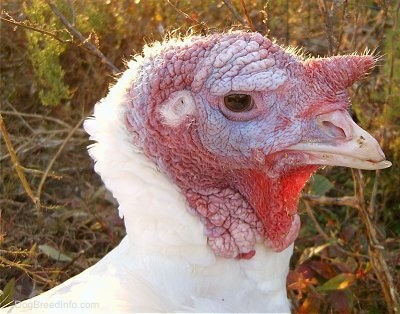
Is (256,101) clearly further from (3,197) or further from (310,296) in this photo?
(3,197)

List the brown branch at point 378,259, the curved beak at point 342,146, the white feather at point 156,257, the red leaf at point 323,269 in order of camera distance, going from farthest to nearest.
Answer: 1. the red leaf at point 323,269
2. the brown branch at point 378,259
3. the white feather at point 156,257
4. the curved beak at point 342,146

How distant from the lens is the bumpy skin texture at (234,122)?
2613 millimetres

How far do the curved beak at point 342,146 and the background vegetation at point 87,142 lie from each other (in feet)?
3.35

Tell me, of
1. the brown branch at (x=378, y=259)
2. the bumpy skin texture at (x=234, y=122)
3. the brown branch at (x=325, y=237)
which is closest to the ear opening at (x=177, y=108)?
the bumpy skin texture at (x=234, y=122)

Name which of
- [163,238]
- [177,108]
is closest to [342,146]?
[177,108]

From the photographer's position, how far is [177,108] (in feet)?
8.80

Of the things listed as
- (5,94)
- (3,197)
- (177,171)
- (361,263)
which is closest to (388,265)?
(361,263)

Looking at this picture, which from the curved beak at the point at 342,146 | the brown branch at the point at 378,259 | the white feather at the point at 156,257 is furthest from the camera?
the brown branch at the point at 378,259

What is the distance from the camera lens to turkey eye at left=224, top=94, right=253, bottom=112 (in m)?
2.63

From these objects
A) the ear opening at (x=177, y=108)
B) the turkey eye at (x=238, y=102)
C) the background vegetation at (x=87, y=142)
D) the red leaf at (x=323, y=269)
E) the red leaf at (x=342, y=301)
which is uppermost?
the ear opening at (x=177, y=108)

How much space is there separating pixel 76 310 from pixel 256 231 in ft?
2.29

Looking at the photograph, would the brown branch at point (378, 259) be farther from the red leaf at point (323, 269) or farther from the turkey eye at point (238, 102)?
the turkey eye at point (238, 102)

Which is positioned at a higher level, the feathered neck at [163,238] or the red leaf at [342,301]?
the feathered neck at [163,238]

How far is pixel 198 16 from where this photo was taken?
4.44 m
